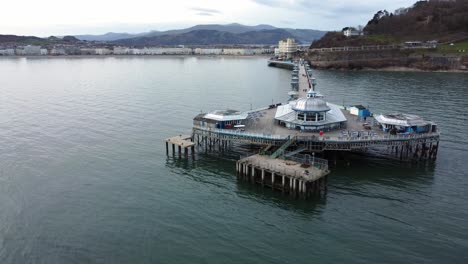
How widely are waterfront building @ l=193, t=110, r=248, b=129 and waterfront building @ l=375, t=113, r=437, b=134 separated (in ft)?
82.6

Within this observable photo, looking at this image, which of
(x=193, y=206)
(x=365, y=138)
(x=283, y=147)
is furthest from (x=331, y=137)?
(x=193, y=206)

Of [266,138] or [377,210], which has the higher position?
[266,138]

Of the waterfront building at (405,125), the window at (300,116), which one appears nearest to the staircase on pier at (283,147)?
the window at (300,116)

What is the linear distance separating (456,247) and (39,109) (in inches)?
4304

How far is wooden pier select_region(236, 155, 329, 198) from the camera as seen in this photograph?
49562mm

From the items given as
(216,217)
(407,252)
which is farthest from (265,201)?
(407,252)

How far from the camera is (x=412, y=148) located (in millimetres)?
67938

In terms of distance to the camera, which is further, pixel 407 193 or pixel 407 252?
pixel 407 193

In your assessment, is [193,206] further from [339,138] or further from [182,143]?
[339,138]

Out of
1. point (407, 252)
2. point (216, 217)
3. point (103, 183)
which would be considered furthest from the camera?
point (103, 183)

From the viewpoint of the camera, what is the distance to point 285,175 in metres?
50.6

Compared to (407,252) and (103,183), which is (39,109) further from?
(407,252)

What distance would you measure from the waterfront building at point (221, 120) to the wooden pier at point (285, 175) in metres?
11.1

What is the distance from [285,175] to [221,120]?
763 inches
